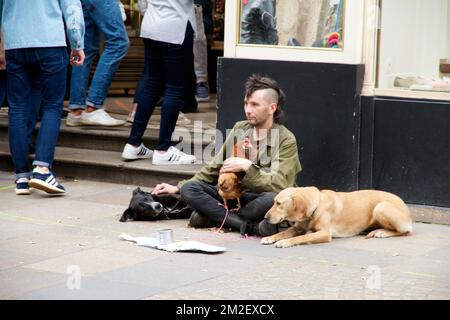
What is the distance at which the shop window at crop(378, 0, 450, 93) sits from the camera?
805cm

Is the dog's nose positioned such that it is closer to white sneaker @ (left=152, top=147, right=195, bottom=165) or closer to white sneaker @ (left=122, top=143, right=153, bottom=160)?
white sneaker @ (left=152, top=147, right=195, bottom=165)

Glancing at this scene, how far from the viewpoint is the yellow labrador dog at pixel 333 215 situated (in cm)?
690

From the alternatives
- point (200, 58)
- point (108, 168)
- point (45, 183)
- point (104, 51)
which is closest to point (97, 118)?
point (104, 51)

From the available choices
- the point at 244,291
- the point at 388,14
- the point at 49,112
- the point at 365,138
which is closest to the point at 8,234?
the point at 49,112

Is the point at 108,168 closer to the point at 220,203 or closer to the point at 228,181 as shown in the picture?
the point at 220,203

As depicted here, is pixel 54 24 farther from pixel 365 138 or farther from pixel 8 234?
pixel 365 138

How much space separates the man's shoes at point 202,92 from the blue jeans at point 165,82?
3.33 meters

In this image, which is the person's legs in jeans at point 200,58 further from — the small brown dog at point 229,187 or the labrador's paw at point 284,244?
the labrador's paw at point 284,244

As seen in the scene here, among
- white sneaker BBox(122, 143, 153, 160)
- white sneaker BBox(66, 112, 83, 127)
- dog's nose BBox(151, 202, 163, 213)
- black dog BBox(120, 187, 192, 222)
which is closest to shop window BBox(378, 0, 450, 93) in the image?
black dog BBox(120, 187, 192, 222)

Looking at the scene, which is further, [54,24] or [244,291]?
[54,24]

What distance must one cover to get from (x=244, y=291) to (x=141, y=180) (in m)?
3.49

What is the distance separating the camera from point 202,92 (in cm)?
1249

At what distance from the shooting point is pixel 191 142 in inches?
373

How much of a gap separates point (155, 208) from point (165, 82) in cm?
165
